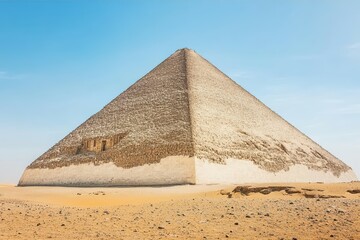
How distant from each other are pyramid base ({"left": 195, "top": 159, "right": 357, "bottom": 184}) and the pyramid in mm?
64

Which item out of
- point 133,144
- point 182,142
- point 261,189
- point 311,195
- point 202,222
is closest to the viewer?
point 202,222

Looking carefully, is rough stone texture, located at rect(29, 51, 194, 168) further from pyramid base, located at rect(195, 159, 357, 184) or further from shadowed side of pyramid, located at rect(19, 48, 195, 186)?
pyramid base, located at rect(195, 159, 357, 184)

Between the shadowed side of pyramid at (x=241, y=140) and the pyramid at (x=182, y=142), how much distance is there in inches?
2.9

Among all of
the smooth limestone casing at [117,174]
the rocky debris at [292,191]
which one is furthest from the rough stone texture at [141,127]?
the rocky debris at [292,191]

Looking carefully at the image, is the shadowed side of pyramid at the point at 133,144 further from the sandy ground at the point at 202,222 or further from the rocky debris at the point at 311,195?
the sandy ground at the point at 202,222

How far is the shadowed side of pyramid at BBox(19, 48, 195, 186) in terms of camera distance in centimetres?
2273

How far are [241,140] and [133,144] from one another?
23.3ft

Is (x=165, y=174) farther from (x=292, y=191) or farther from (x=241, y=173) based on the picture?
(x=292, y=191)

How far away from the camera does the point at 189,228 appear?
585 centimetres

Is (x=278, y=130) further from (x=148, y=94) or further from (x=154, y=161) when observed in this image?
(x=154, y=161)

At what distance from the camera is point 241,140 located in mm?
26531

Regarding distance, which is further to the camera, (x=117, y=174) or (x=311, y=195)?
(x=117, y=174)

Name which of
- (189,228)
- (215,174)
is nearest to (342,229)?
(189,228)

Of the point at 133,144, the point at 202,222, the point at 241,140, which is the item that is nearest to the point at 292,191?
the point at 202,222
